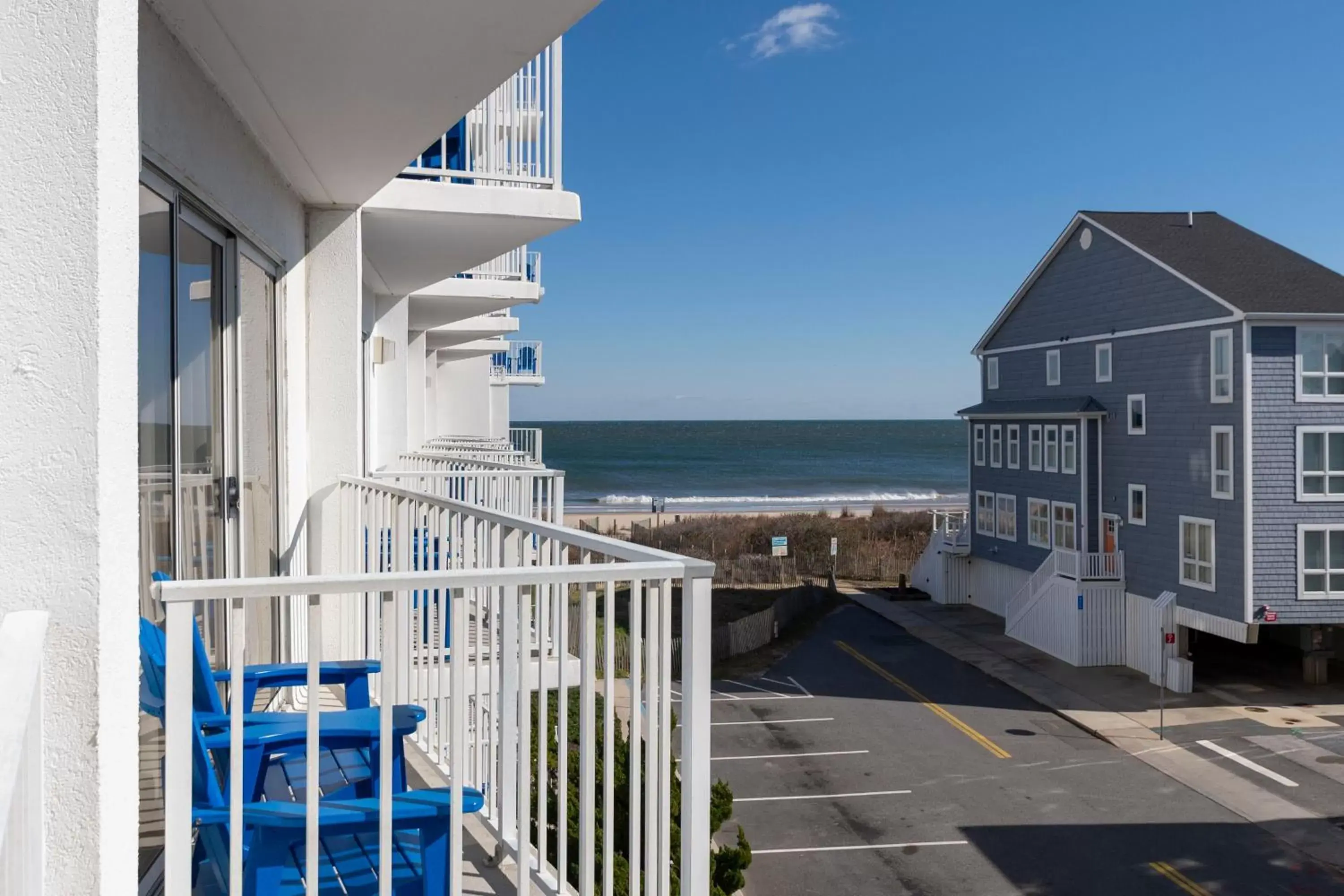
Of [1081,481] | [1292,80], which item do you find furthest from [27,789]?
[1292,80]

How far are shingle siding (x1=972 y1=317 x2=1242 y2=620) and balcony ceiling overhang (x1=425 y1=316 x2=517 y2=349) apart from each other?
13.0 m

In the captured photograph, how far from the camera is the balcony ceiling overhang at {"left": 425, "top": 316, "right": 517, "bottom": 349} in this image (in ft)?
50.8

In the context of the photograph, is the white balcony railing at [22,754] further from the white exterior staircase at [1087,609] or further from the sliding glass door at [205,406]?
the white exterior staircase at [1087,609]

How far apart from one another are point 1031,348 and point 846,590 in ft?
31.3

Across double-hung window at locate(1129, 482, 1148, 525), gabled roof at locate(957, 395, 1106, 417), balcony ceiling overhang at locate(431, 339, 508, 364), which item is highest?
balcony ceiling overhang at locate(431, 339, 508, 364)

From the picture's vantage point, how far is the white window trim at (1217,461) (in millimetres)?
18359

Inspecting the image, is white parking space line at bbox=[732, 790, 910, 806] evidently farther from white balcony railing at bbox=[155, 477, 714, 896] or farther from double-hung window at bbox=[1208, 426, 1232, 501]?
white balcony railing at bbox=[155, 477, 714, 896]

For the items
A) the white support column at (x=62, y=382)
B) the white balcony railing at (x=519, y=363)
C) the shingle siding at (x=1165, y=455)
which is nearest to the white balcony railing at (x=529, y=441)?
the white balcony railing at (x=519, y=363)

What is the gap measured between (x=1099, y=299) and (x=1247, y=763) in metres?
11.1

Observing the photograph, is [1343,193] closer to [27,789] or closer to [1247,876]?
[1247,876]

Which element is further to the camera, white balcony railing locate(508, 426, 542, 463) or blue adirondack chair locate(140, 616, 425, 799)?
white balcony railing locate(508, 426, 542, 463)

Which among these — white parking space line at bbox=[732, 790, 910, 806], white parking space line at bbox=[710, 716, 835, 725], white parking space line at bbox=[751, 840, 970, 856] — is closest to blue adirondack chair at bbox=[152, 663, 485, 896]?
white parking space line at bbox=[751, 840, 970, 856]

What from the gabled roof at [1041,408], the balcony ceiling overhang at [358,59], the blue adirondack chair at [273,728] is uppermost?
the balcony ceiling overhang at [358,59]

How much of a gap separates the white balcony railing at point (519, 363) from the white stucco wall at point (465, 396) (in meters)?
2.82
